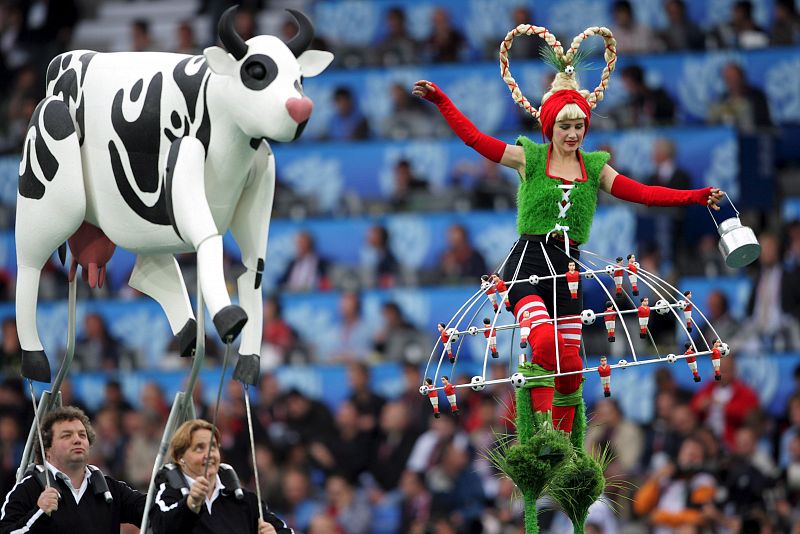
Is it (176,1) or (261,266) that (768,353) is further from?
(176,1)

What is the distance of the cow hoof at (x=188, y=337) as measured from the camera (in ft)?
23.5

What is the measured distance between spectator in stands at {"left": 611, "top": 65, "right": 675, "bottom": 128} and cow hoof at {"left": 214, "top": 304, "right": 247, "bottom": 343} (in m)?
7.64

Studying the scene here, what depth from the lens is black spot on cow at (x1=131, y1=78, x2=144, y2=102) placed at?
21.8ft

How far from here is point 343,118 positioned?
14.1 m

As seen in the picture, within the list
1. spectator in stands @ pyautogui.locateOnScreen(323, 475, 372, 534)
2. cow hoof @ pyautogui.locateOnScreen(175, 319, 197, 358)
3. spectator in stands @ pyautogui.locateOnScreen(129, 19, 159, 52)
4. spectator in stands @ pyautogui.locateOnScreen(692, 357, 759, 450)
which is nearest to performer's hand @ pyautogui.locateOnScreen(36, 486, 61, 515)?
cow hoof @ pyautogui.locateOnScreen(175, 319, 197, 358)

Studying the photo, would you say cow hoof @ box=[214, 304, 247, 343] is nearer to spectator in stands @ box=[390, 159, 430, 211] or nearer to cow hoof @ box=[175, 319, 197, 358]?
cow hoof @ box=[175, 319, 197, 358]

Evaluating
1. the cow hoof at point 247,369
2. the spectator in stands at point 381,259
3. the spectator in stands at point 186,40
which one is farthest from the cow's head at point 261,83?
the spectator in stands at point 186,40

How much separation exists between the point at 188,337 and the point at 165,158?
0.96 meters

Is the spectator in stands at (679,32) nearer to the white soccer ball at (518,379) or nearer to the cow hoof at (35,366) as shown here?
the white soccer ball at (518,379)

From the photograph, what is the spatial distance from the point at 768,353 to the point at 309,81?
4.86 m

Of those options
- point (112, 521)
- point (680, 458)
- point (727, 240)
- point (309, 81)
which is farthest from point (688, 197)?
point (309, 81)

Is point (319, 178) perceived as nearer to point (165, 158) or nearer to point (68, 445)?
point (68, 445)

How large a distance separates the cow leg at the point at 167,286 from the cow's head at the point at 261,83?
1.20 meters

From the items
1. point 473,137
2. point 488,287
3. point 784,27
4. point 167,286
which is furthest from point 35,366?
point 784,27
